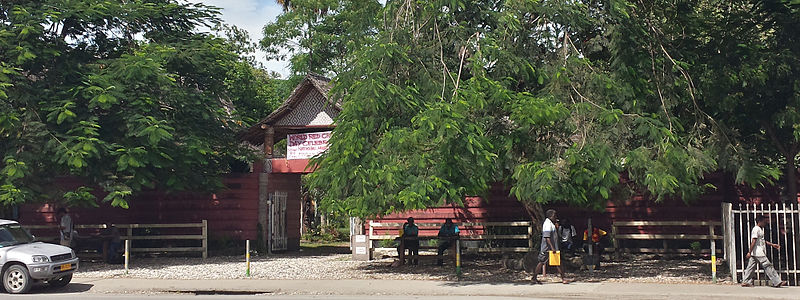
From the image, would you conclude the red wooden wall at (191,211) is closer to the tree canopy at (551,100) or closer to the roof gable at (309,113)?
the roof gable at (309,113)

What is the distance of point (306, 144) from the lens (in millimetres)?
24891

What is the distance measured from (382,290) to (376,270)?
151 inches

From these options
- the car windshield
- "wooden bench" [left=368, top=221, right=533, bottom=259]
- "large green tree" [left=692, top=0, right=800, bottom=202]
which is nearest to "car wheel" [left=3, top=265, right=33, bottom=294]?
the car windshield

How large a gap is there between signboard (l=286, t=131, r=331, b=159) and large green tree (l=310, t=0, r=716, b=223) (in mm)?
7459

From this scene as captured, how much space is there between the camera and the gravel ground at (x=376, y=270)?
17453 millimetres

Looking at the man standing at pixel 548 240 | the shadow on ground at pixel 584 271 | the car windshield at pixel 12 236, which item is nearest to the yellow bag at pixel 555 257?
the man standing at pixel 548 240

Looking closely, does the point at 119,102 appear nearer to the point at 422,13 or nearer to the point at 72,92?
the point at 72,92

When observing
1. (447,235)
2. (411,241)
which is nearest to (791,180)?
(447,235)

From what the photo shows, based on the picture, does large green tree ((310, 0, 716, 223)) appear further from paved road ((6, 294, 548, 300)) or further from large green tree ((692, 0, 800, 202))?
paved road ((6, 294, 548, 300))

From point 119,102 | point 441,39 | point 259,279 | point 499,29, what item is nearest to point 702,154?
point 499,29

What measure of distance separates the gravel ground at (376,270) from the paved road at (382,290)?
0.97 meters

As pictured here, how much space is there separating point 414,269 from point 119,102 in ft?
26.7

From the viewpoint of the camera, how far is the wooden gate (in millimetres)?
25562

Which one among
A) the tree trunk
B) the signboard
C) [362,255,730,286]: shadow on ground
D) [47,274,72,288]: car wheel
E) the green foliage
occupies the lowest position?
[362,255,730,286]: shadow on ground
